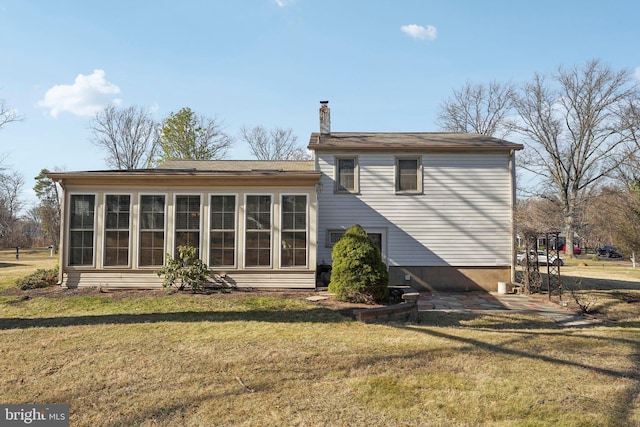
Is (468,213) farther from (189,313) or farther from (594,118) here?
(594,118)

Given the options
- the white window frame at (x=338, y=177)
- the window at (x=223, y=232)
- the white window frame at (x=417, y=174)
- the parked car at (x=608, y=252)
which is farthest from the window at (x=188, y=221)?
the parked car at (x=608, y=252)

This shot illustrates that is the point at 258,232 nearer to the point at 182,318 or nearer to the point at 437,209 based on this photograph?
the point at 182,318

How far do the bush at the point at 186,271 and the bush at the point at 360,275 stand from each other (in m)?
3.64

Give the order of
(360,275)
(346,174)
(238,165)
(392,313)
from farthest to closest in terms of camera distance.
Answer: (238,165) → (346,174) → (360,275) → (392,313)

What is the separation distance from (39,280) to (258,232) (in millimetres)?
6211

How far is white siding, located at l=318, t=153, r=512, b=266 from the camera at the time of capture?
12.3 metres

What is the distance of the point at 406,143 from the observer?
1270 cm

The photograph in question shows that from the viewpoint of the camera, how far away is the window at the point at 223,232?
10406 millimetres

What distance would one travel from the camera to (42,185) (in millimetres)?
48188

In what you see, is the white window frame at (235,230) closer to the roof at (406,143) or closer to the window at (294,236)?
the window at (294,236)

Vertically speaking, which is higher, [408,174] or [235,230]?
[408,174]

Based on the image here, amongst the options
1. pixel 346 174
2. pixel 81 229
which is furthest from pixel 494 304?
pixel 81 229

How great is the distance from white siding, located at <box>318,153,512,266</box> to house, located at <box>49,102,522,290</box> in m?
0.03

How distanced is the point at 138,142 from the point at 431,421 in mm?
37297
